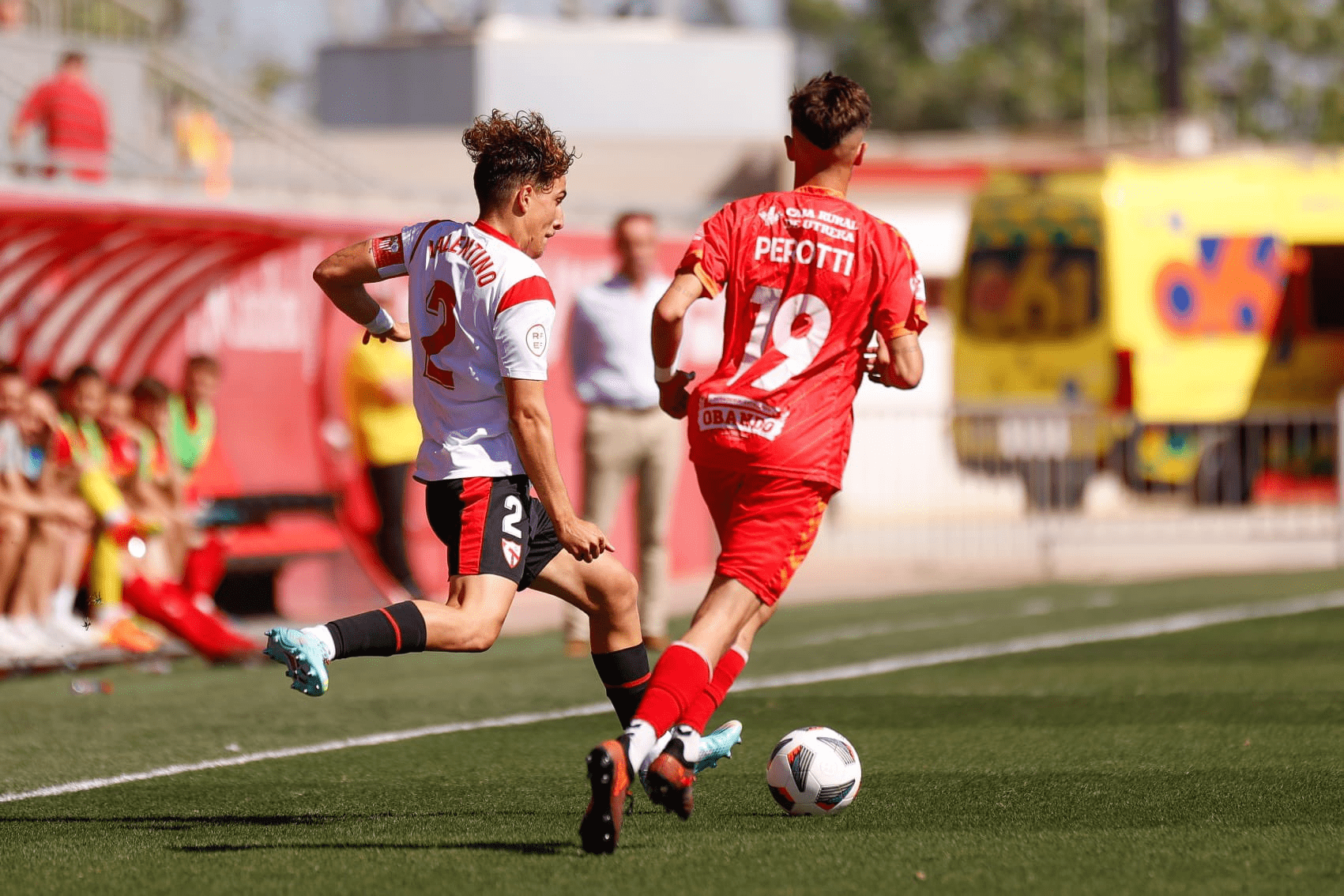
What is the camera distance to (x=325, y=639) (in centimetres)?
553

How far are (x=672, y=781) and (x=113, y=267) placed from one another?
8122 millimetres

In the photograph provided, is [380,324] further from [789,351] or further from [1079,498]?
[1079,498]

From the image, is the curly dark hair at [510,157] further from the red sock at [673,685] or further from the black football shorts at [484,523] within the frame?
the red sock at [673,685]

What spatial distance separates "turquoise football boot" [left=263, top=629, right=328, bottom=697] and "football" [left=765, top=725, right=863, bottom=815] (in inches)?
55.8

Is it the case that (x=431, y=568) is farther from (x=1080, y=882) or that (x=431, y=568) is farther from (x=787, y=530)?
(x=1080, y=882)

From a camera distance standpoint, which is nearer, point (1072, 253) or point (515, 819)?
point (515, 819)

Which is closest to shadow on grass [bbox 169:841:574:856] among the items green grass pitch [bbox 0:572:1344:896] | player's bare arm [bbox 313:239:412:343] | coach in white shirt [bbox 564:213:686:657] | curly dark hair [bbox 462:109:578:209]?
green grass pitch [bbox 0:572:1344:896]

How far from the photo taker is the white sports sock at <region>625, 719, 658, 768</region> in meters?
5.45

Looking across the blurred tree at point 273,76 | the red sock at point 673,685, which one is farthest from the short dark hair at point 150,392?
the blurred tree at point 273,76

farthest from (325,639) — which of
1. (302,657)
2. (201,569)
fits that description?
(201,569)

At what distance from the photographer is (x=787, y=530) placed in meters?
6.06

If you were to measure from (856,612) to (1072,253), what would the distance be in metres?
8.85

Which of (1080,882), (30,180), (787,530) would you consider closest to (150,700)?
(30,180)

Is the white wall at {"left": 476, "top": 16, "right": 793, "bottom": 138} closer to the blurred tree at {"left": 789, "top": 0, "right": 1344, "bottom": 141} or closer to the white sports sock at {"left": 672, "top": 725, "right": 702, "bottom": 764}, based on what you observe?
the white sports sock at {"left": 672, "top": 725, "right": 702, "bottom": 764}
